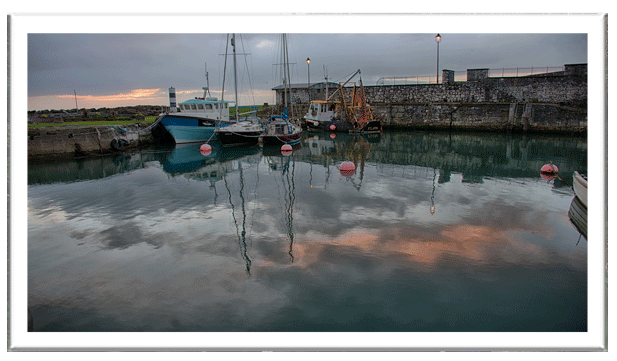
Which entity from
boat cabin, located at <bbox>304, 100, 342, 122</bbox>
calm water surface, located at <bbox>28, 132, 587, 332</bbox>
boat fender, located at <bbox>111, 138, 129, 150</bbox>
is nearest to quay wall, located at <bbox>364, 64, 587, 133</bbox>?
boat cabin, located at <bbox>304, 100, 342, 122</bbox>

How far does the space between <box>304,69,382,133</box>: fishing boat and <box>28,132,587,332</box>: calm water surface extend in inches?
839

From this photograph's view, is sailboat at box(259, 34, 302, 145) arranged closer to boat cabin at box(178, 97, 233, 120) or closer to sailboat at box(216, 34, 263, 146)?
sailboat at box(216, 34, 263, 146)

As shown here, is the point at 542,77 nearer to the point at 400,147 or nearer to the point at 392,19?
the point at 400,147

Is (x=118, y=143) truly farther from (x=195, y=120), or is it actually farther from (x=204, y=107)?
(x=204, y=107)

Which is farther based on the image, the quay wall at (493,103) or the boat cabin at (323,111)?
the boat cabin at (323,111)

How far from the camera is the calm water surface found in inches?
176

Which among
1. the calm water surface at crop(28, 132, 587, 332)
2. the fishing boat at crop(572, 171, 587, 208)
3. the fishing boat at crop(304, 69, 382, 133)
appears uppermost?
the fishing boat at crop(304, 69, 382, 133)

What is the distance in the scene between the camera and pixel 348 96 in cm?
3859

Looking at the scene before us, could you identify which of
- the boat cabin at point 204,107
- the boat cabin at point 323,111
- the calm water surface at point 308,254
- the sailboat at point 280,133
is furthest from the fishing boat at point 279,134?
the boat cabin at point 323,111

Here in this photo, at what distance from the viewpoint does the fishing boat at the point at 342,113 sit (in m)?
33.9

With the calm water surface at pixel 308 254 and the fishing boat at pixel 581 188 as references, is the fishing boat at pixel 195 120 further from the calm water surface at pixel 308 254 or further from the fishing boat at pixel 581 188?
the fishing boat at pixel 581 188

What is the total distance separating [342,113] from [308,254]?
32.8m

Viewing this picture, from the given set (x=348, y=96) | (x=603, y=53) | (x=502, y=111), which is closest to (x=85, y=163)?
(x=603, y=53)

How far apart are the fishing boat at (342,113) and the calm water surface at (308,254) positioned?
2130 cm
